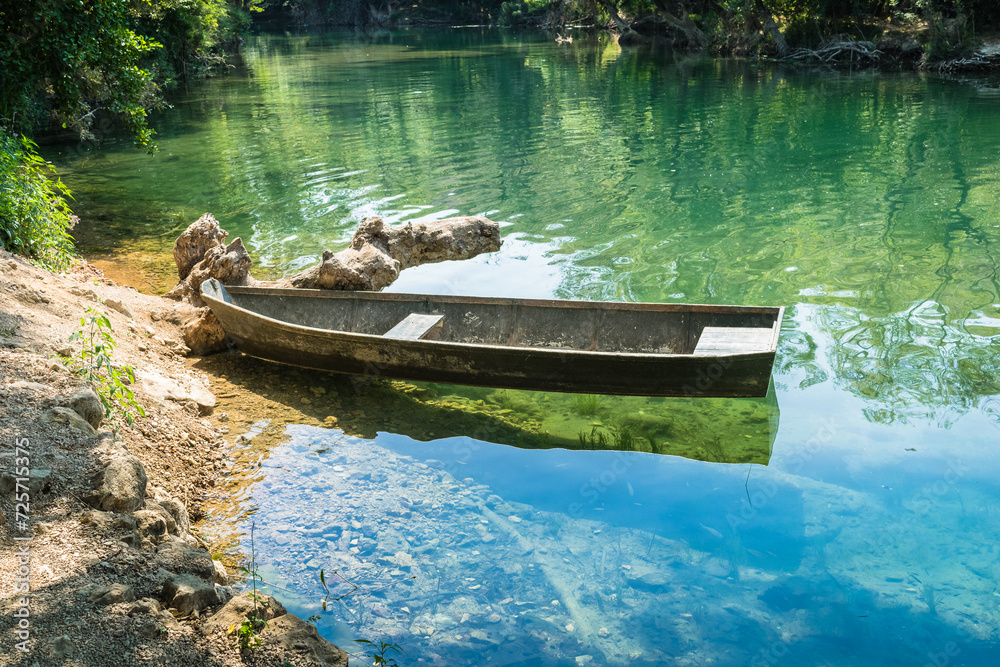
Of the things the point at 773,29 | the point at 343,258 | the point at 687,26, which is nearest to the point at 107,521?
the point at 343,258

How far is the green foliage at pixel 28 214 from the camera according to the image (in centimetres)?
999

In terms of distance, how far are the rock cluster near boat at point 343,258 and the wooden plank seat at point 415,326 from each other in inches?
58.2

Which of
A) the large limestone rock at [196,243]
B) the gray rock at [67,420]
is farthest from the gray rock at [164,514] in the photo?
the large limestone rock at [196,243]

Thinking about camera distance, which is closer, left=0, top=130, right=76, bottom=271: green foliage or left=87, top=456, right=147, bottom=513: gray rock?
left=87, top=456, right=147, bottom=513: gray rock

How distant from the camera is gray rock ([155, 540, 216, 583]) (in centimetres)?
507

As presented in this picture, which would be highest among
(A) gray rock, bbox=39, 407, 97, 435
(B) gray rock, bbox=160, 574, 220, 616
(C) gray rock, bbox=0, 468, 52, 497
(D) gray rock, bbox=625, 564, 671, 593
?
(A) gray rock, bbox=39, 407, 97, 435

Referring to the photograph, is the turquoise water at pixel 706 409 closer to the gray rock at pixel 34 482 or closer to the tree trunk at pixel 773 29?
the gray rock at pixel 34 482

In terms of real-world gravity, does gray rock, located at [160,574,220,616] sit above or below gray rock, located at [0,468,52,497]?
below

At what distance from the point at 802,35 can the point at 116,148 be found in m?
35.1

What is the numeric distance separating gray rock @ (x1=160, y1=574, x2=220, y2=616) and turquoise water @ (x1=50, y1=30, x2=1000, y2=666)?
1.17 metres

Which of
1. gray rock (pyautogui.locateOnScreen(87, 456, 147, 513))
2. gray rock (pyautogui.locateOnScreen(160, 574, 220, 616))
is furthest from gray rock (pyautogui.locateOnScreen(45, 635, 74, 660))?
gray rock (pyautogui.locateOnScreen(87, 456, 147, 513))

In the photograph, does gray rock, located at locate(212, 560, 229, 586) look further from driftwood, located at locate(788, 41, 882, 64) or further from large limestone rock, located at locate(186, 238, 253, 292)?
driftwood, located at locate(788, 41, 882, 64)

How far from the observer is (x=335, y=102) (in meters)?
33.2

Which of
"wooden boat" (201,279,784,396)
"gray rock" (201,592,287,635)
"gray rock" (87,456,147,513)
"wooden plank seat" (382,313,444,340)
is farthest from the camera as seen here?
"wooden plank seat" (382,313,444,340)
